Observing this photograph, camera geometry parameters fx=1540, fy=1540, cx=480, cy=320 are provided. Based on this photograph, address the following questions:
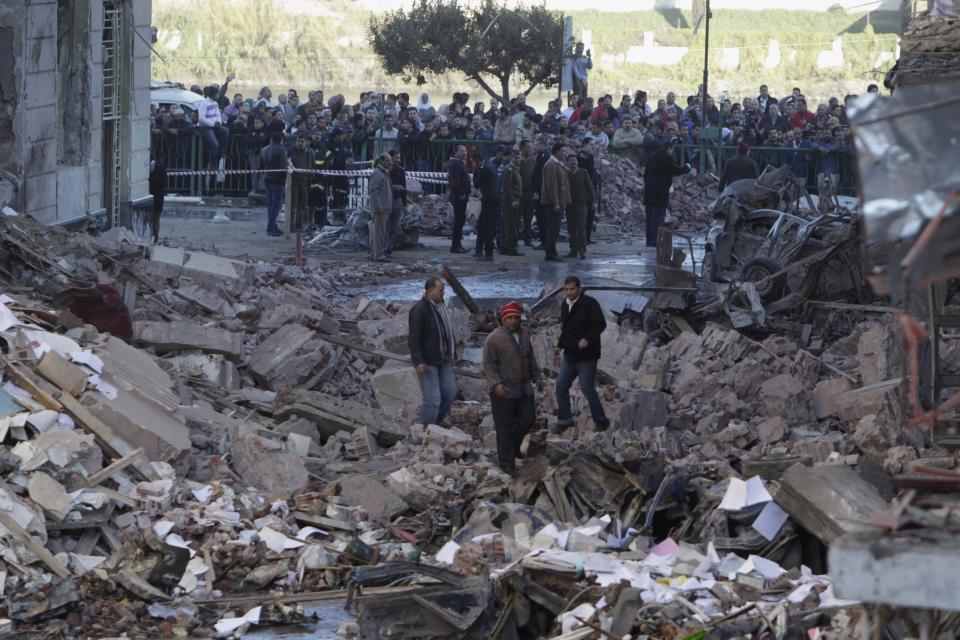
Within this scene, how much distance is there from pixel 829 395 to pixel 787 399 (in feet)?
1.29

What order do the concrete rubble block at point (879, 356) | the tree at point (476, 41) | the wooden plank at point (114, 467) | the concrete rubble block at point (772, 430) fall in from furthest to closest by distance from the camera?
the tree at point (476, 41) → the concrete rubble block at point (879, 356) → the concrete rubble block at point (772, 430) → the wooden plank at point (114, 467)

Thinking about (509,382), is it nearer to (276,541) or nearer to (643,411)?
(643,411)

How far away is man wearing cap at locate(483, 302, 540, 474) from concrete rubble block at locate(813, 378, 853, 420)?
122 inches

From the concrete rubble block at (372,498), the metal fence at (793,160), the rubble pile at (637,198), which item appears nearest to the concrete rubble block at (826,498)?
the concrete rubble block at (372,498)

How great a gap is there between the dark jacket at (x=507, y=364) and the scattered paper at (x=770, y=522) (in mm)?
3298

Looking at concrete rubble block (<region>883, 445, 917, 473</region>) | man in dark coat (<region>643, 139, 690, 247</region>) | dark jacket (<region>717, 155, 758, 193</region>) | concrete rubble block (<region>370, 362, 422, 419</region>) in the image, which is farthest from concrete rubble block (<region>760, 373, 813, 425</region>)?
man in dark coat (<region>643, 139, 690, 247</region>)

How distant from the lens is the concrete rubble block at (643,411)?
14.3 meters

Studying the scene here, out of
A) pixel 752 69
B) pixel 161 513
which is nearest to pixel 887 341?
pixel 161 513

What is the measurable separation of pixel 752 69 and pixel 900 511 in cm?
6240

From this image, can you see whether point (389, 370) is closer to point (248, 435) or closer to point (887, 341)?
point (248, 435)

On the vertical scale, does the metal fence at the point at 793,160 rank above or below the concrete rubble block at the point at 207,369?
above

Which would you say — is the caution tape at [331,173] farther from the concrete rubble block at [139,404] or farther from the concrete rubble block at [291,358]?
the concrete rubble block at [139,404]

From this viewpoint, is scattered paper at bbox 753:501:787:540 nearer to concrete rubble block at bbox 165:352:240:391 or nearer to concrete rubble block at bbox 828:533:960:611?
concrete rubble block at bbox 828:533:960:611

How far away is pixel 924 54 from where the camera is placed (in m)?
14.1
